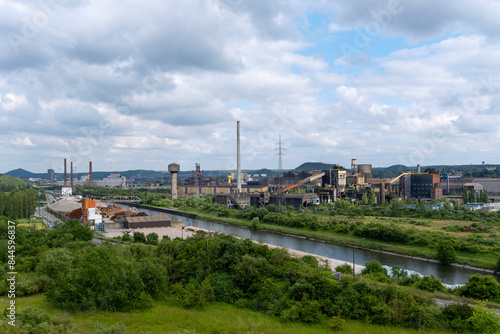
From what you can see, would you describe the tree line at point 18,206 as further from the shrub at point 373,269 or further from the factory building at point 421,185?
the factory building at point 421,185

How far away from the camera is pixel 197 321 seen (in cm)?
1117

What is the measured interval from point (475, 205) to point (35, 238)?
48.0 metres

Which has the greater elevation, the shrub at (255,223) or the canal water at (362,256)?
the shrub at (255,223)

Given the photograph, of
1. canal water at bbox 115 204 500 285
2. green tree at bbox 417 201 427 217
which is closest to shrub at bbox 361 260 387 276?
canal water at bbox 115 204 500 285

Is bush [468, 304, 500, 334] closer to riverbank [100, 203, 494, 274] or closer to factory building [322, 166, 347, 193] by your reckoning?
riverbank [100, 203, 494, 274]

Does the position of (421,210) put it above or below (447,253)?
above

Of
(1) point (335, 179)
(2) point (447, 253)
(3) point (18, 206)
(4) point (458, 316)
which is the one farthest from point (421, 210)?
(3) point (18, 206)

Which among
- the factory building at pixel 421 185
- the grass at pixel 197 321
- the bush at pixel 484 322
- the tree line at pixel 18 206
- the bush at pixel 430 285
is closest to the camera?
the bush at pixel 484 322

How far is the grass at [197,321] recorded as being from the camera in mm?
10375

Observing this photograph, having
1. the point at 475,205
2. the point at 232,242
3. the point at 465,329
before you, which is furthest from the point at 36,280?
the point at 475,205

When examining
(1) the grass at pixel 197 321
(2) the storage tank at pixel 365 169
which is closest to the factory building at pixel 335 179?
(2) the storage tank at pixel 365 169

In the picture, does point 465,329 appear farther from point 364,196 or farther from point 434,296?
point 364,196

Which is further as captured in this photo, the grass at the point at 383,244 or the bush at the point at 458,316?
the grass at the point at 383,244

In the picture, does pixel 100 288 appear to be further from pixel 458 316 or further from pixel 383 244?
pixel 383 244
